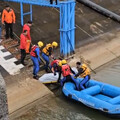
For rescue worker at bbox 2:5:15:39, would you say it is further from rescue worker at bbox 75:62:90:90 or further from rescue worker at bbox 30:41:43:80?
rescue worker at bbox 75:62:90:90

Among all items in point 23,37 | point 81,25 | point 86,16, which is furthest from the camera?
point 86,16

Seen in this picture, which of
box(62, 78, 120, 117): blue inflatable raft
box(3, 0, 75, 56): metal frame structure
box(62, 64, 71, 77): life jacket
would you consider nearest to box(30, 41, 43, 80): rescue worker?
box(62, 64, 71, 77): life jacket

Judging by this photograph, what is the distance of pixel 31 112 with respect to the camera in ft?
25.7

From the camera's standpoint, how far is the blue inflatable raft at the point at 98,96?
7.13m

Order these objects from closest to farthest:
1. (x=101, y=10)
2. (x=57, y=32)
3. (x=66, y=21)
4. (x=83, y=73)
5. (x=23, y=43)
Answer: (x=83, y=73) → (x=23, y=43) → (x=66, y=21) → (x=57, y=32) → (x=101, y=10)

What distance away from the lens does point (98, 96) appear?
800 centimetres

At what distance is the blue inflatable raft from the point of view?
7.13 meters

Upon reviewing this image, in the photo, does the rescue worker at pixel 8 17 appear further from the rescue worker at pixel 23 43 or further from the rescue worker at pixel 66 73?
the rescue worker at pixel 66 73

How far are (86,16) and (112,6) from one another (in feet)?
8.69

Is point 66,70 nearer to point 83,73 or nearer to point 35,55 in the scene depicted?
point 83,73

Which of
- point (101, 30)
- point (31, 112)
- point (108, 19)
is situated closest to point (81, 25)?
point (101, 30)

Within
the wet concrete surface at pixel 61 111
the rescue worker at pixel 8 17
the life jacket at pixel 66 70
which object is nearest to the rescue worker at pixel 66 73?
the life jacket at pixel 66 70

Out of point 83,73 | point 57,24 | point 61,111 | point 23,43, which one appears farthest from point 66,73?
point 57,24

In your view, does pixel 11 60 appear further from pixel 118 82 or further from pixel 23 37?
pixel 118 82
